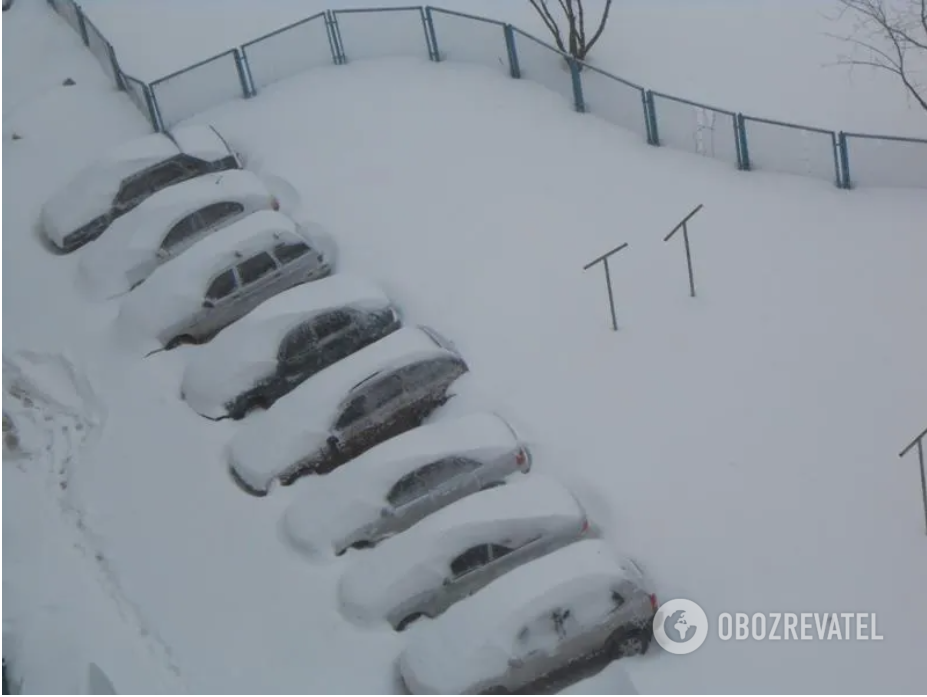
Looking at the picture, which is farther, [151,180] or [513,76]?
[513,76]

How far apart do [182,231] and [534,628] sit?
891 cm

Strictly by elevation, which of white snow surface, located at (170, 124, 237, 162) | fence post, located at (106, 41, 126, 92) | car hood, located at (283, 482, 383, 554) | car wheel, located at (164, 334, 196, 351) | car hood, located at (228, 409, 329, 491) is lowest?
car hood, located at (283, 482, 383, 554)

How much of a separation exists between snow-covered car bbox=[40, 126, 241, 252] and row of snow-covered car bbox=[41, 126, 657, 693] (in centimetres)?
3

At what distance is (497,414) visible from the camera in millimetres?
17297

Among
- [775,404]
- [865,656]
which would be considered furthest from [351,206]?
[865,656]

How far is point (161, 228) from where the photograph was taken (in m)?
20.3

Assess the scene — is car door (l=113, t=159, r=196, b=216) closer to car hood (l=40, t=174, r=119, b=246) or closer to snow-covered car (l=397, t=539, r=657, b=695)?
car hood (l=40, t=174, r=119, b=246)

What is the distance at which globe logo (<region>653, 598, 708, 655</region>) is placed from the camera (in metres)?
14.5

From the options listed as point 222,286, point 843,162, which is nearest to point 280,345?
point 222,286

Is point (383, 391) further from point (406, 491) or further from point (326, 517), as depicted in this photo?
point (326, 517)

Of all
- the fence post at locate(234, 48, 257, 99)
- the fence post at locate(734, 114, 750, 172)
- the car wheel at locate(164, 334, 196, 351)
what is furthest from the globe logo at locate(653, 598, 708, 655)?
the fence post at locate(234, 48, 257, 99)

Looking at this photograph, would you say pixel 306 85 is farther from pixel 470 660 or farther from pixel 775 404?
pixel 470 660

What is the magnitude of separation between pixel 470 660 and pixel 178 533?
4.37m

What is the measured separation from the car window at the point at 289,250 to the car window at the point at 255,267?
143 millimetres
